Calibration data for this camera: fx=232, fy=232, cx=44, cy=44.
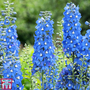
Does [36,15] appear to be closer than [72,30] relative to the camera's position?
No

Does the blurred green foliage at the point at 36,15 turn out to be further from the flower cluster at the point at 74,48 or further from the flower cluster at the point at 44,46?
the flower cluster at the point at 44,46

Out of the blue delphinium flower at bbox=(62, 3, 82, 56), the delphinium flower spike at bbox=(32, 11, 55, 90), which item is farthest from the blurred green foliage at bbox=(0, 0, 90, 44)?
the delphinium flower spike at bbox=(32, 11, 55, 90)

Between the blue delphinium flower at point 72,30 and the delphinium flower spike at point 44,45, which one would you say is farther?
the blue delphinium flower at point 72,30

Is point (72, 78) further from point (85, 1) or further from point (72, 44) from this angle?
point (85, 1)

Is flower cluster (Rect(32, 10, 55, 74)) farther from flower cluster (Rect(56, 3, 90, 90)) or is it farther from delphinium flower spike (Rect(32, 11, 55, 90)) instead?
flower cluster (Rect(56, 3, 90, 90))

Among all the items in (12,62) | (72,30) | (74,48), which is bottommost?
(12,62)

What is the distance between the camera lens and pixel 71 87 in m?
4.23

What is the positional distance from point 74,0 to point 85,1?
98 centimetres

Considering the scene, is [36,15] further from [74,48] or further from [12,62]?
[12,62]

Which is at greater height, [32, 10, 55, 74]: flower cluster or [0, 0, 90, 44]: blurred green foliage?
[0, 0, 90, 44]: blurred green foliage

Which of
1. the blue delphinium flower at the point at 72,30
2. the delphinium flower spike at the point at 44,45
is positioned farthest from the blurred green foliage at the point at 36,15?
the delphinium flower spike at the point at 44,45

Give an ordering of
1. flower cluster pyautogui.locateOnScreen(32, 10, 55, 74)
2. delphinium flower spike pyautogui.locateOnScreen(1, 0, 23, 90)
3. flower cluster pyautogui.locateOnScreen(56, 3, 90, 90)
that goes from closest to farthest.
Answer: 1. delphinium flower spike pyautogui.locateOnScreen(1, 0, 23, 90)
2. flower cluster pyautogui.locateOnScreen(32, 10, 55, 74)
3. flower cluster pyautogui.locateOnScreen(56, 3, 90, 90)

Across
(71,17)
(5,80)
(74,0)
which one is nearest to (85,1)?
(74,0)

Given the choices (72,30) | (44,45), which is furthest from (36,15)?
(44,45)
